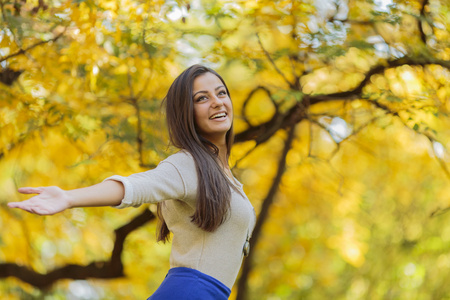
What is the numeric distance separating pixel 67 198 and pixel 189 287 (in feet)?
1.55

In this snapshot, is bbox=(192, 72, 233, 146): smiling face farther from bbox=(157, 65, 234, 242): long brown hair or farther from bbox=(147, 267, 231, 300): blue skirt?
bbox=(147, 267, 231, 300): blue skirt

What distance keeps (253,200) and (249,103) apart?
2.45 feet

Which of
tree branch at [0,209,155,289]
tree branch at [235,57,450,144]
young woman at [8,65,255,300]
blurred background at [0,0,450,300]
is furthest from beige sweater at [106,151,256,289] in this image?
tree branch at [0,209,155,289]

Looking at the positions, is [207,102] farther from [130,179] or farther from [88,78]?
[88,78]

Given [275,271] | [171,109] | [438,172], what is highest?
[171,109]

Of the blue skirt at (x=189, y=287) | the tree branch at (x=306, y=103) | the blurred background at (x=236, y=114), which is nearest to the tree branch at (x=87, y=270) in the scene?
the blurred background at (x=236, y=114)

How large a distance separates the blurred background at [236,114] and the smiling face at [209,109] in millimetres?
1598

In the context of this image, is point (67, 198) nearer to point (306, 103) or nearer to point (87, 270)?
point (306, 103)

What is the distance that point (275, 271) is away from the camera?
16.5 feet

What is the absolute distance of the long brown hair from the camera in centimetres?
140

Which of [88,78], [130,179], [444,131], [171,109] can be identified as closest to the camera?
[130,179]

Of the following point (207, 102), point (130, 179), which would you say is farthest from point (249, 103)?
point (130, 179)

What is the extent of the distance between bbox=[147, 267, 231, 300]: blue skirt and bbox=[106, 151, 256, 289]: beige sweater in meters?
0.02

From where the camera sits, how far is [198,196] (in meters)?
1.40
